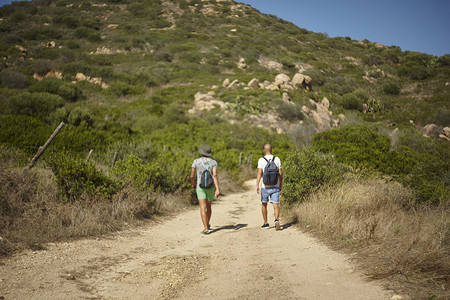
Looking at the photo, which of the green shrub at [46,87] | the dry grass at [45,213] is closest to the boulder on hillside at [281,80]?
the green shrub at [46,87]

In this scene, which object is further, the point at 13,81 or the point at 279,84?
the point at 279,84

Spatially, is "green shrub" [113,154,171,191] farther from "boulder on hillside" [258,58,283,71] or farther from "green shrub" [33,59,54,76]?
"boulder on hillside" [258,58,283,71]

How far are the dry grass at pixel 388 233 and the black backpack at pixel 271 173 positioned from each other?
47.2 inches

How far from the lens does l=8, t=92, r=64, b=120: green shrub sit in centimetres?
1823

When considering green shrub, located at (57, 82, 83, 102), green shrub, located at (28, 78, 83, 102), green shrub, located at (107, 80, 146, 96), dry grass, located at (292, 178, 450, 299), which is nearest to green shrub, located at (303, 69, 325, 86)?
green shrub, located at (107, 80, 146, 96)

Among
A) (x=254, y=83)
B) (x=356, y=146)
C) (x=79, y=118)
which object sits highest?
(x=254, y=83)

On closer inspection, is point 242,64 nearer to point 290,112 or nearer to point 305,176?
point 290,112

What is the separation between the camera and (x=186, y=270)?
416 cm

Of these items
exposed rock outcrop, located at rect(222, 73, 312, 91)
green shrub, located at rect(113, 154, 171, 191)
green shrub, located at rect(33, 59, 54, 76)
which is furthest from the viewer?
exposed rock outcrop, located at rect(222, 73, 312, 91)

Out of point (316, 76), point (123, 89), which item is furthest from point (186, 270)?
point (316, 76)

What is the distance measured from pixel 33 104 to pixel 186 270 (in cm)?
1951

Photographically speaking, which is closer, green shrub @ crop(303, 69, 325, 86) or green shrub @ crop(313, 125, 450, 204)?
green shrub @ crop(313, 125, 450, 204)

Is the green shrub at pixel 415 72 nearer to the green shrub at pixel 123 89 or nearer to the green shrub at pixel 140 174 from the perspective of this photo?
the green shrub at pixel 123 89

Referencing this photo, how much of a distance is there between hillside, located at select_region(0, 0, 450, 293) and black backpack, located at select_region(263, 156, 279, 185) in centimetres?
126
